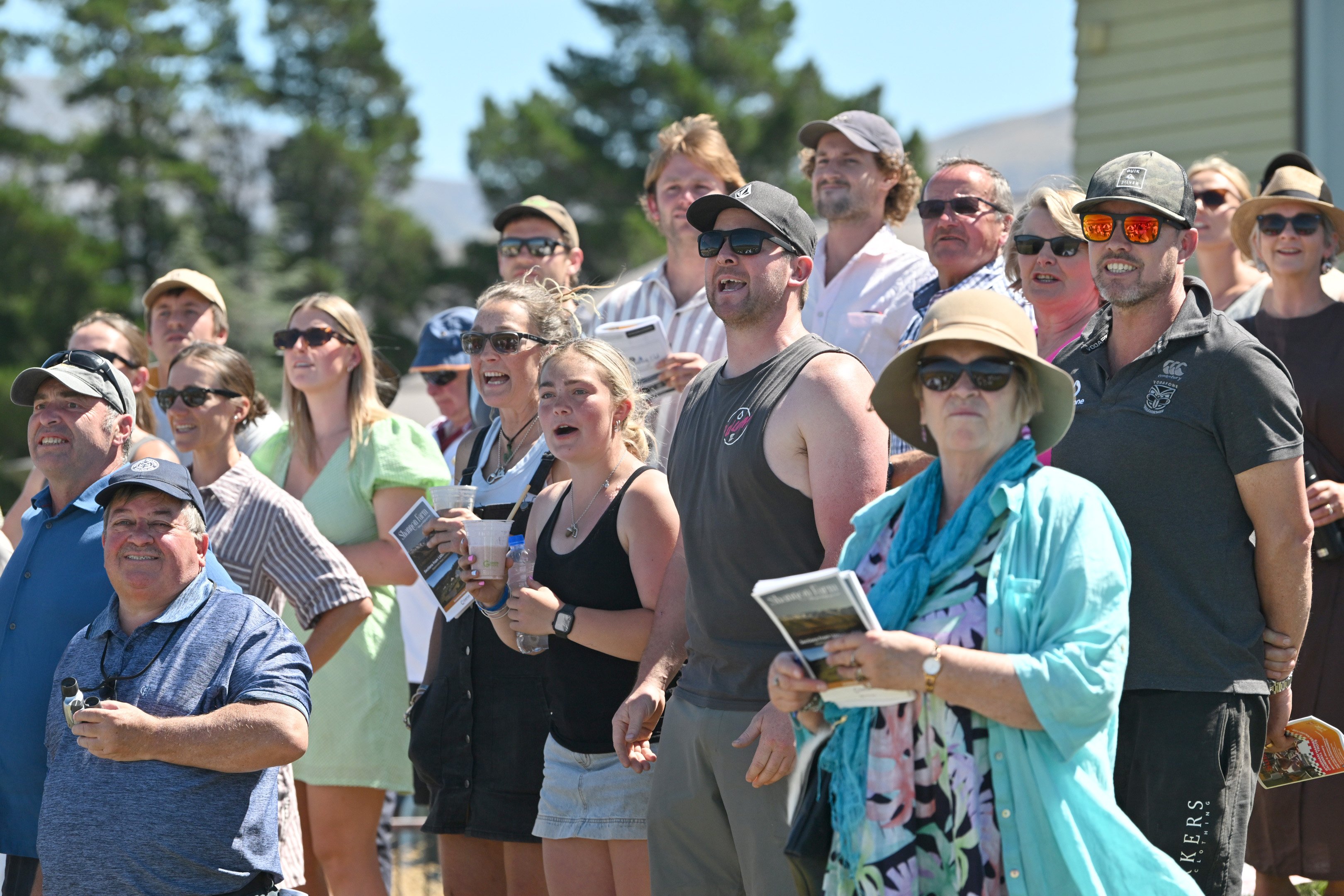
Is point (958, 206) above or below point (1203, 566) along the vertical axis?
above

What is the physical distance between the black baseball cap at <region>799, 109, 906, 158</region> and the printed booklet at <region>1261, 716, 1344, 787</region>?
2.64 m

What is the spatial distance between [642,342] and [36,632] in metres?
2.16

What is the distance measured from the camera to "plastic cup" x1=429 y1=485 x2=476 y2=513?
167 inches

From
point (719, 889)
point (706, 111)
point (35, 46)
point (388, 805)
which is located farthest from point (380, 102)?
point (719, 889)

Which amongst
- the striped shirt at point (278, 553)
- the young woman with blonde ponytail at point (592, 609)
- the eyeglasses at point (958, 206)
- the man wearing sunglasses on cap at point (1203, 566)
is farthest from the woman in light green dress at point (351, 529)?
the man wearing sunglasses on cap at point (1203, 566)

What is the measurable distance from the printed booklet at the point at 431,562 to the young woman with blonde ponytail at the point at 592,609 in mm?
147

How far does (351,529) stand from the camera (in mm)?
5238

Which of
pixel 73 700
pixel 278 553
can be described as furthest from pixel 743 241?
pixel 73 700

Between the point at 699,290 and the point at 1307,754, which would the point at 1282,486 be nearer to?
the point at 1307,754

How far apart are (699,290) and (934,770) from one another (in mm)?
3133

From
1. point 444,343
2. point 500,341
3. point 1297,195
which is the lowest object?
point 500,341

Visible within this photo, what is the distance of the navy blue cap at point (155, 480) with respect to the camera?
376 cm

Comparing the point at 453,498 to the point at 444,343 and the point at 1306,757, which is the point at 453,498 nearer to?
Answer: the point at 444,343

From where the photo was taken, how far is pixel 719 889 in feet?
12.1
